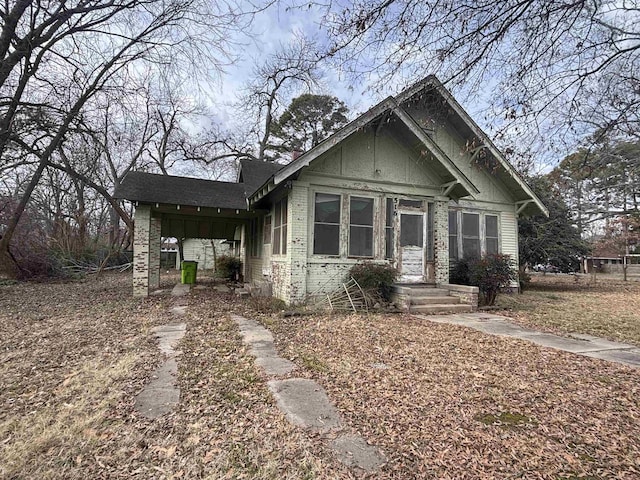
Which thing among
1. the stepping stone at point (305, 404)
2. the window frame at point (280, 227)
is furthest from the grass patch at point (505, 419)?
Answer: the window frame at point (280, 227)

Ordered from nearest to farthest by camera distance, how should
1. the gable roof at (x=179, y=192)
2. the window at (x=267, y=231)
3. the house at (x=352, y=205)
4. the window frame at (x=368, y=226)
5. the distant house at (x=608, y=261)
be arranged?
1. the house at (x=352, y=205)
2. the window frame at (x=368, y=226)
3. the gable roof at (x=179, y=192)
4. the window at (x=267, y=231)
5. the distant house at (x=608, y=261)

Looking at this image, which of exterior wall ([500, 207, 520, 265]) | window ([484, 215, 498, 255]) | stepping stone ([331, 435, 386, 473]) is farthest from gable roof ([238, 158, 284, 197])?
stepping stone ([331, 435, 386, 473])

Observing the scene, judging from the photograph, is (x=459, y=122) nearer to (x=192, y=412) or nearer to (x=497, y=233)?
(x=497, y=233)

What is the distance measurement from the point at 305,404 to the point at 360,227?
20.7 ft

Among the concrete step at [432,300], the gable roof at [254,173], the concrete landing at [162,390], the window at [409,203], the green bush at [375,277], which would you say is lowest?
the concrete landing at [162,390]

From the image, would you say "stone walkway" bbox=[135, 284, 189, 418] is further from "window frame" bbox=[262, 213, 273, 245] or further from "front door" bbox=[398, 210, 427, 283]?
"front door" bbox=[398, 210, 427, 283]

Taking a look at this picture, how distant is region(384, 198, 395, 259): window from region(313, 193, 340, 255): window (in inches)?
53.3

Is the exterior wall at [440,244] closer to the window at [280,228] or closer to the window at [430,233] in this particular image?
the window at [430,233]

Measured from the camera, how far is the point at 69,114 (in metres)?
10.5

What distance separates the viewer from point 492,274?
9102 mm

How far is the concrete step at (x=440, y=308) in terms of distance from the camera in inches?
330

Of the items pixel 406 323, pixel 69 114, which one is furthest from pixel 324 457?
pixel 69 114

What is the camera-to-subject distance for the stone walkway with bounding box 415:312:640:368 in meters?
4.94

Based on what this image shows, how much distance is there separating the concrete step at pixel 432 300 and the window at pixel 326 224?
2226 mm
